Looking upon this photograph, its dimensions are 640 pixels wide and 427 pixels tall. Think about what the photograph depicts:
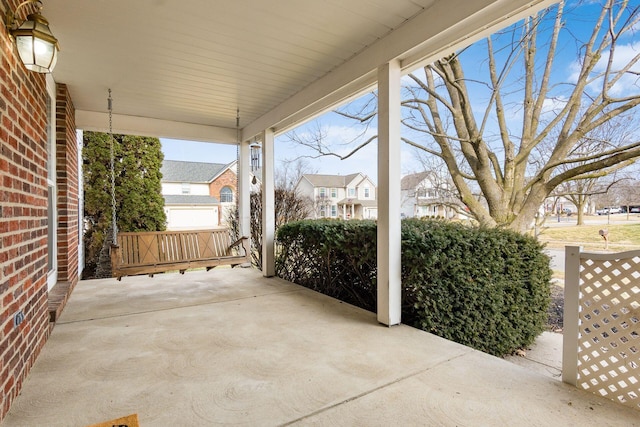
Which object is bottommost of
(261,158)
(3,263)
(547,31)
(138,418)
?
(138,418)

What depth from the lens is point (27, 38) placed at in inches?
85.4

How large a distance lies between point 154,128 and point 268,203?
2553mm

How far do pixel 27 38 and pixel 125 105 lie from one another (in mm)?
3464

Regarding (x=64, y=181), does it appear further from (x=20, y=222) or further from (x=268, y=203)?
(x=20, y=222)

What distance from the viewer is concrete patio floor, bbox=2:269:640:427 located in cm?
190

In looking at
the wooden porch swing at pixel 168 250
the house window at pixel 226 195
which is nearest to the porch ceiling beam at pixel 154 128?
the wooden porch swing at pixel 168 250

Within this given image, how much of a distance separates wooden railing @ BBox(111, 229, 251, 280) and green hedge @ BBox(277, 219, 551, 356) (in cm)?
234

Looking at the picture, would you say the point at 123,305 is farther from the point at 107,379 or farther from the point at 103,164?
the point at 103,164

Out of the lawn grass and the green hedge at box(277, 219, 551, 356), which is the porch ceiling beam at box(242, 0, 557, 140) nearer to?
the green hedge at box(277, 219, 551, 356)

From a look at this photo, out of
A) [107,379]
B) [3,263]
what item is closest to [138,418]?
[107,379]

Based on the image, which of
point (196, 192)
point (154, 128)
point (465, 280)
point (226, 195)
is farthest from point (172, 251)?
point (196, 192)

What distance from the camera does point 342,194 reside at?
45.0ft

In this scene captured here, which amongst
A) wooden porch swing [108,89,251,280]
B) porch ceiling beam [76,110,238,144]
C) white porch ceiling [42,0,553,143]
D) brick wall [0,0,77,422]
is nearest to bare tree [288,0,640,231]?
white porch ceiling [42,0,553,143]

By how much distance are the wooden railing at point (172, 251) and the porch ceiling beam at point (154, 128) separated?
74.9 inches
